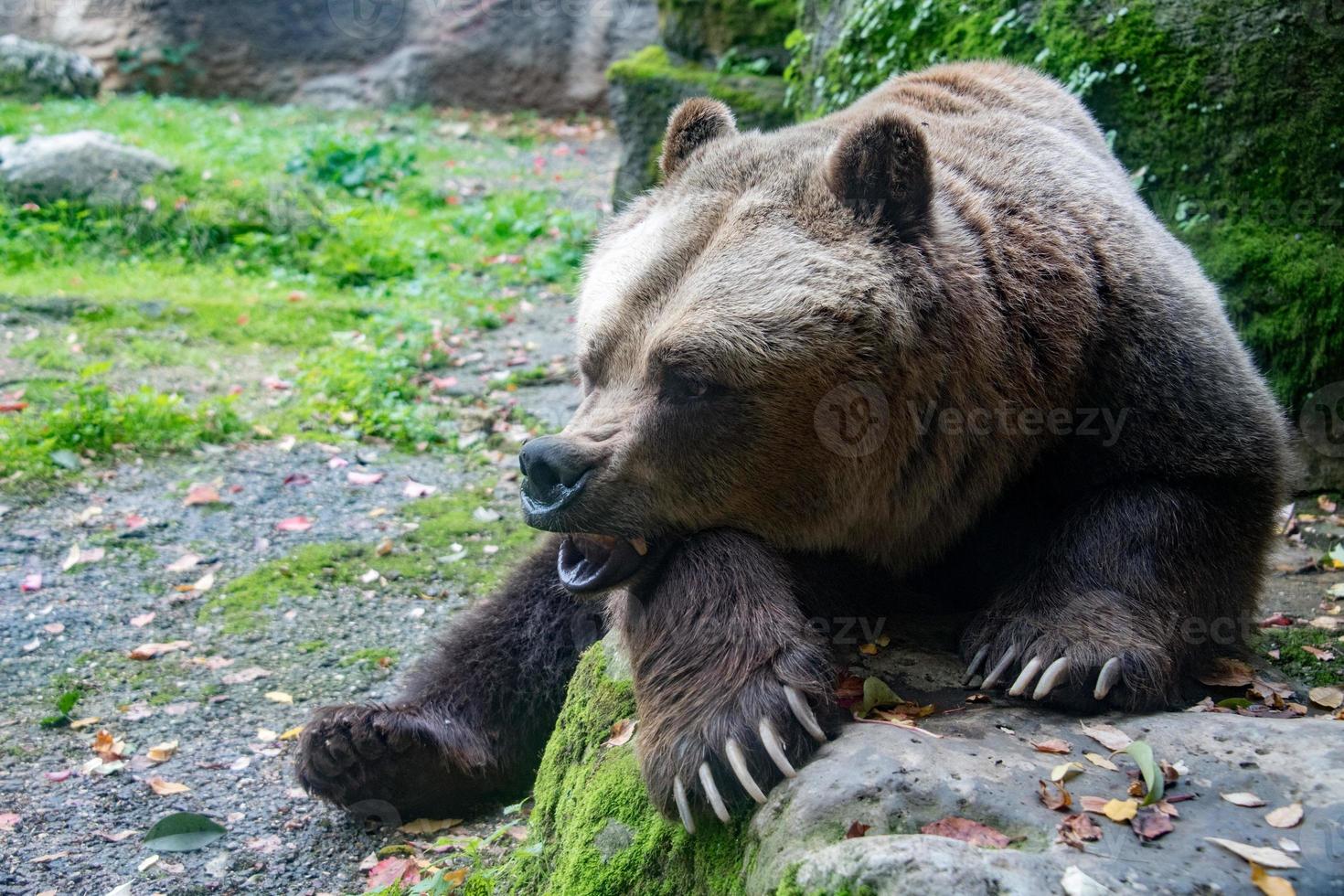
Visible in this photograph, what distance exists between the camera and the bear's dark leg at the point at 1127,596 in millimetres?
3145

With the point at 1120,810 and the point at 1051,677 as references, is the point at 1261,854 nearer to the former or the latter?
the point at 1120,810

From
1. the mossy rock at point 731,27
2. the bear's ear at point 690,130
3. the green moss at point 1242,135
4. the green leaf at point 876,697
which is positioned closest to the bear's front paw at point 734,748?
the green leaf at point 876,697

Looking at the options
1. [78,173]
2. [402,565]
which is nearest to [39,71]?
[78,173]

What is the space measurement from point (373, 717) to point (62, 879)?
106 cm

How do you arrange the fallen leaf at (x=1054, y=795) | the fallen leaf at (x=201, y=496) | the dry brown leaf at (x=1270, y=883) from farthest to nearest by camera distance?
the fallen leaf at (x=201, y=496) → the fallen leaf at (x=1054, y=795) → the dry brown leaf at (x=1270, y=883)

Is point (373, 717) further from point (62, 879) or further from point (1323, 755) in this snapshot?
point (1323, 755)

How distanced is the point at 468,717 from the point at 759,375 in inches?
78.7

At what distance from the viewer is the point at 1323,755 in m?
2.66

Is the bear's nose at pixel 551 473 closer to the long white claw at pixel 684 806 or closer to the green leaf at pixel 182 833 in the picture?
the long white claw at pixel 684 806

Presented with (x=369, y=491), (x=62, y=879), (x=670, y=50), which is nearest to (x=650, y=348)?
(x=62, y=879)

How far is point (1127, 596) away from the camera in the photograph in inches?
132

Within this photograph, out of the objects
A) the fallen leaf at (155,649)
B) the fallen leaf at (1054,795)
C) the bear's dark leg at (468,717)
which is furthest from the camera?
the fallen leaf at (155,649)

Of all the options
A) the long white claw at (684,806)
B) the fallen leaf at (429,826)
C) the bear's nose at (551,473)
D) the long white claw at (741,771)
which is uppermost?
the bear's nose at (551,473)

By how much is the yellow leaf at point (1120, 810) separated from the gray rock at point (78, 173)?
11589 mm
